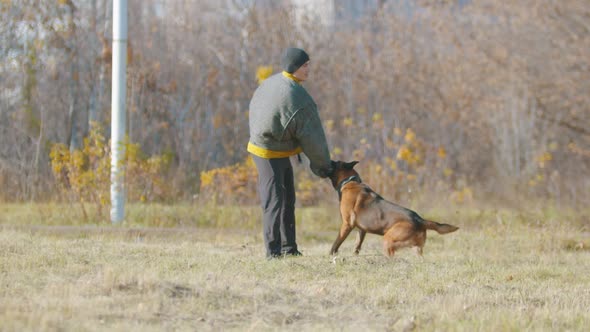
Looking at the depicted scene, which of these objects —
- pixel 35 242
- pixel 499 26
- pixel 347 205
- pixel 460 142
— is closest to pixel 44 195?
pixel 35 242

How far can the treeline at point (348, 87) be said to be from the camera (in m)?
19.1

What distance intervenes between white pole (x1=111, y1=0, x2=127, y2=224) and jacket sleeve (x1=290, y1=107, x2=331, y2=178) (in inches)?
195

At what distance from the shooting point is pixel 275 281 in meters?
8.45

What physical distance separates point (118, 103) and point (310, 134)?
5131mm

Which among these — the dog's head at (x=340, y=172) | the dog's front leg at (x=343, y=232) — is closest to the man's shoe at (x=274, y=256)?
the dog's front leg at (x=343, y=232)

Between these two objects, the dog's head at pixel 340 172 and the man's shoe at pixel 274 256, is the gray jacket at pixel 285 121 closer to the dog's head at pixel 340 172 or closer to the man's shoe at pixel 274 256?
the dog's head at pixel 340 172

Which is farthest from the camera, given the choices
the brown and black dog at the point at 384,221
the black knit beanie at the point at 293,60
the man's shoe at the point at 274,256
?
the brown and black dog at the point at 384,221

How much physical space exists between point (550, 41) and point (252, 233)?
13080 mm

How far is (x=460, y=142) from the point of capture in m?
25.8

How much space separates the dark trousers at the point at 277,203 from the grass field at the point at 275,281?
Answer: 322mm

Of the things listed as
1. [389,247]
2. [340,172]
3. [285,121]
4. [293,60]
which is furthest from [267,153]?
[389,247]

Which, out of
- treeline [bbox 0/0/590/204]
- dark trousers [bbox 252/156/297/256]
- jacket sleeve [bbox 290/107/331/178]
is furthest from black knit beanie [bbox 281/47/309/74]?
treeline [bbox 0/0/590/204]

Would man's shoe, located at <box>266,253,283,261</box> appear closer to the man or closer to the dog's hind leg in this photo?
the man

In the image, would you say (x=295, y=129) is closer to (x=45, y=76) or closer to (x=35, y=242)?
(x=35, y=242)
